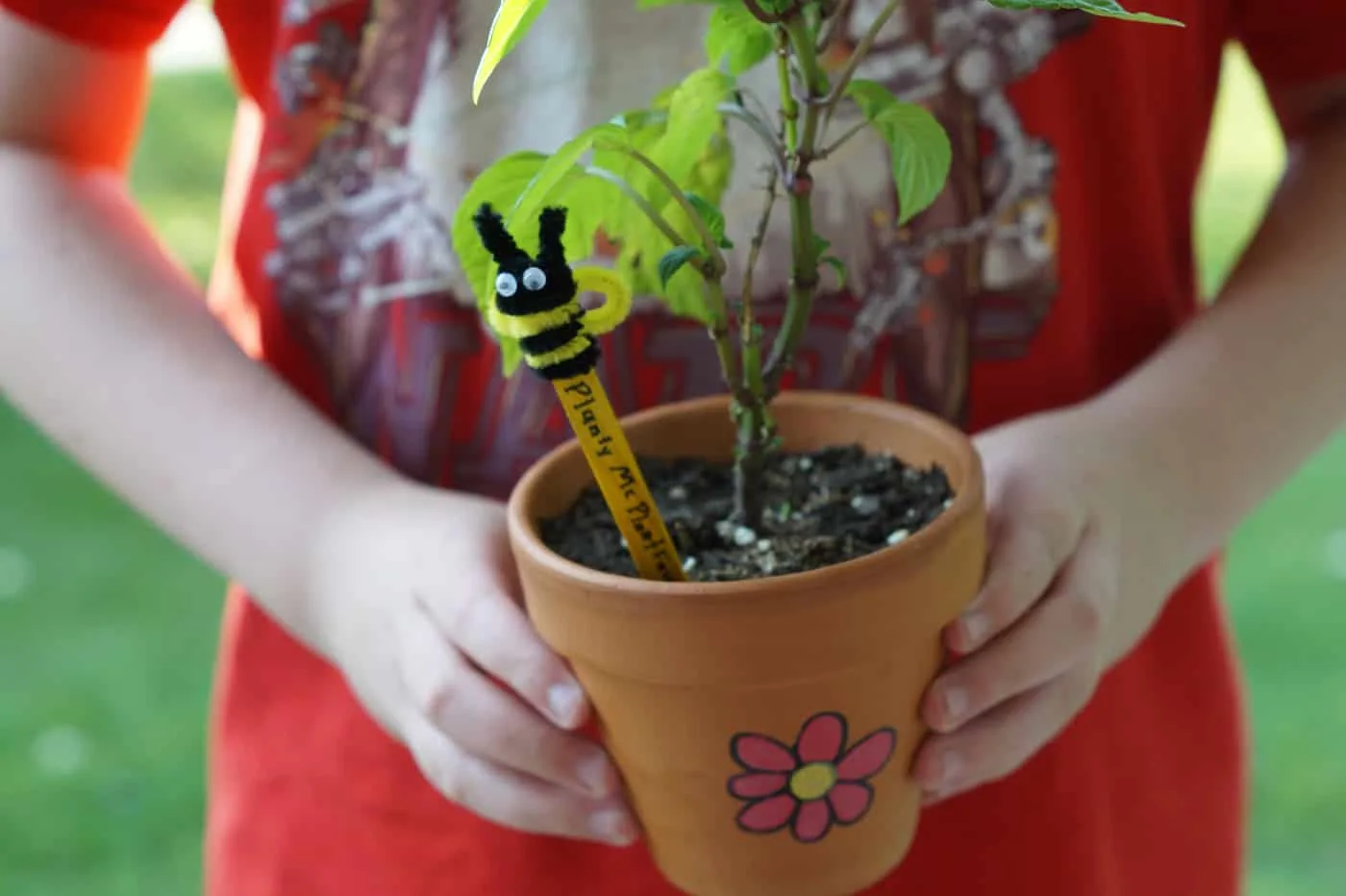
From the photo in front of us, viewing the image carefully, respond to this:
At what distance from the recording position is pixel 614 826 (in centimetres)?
44

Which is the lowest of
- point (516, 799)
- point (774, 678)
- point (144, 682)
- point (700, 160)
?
point (144, 682)

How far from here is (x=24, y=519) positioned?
64.0 inches

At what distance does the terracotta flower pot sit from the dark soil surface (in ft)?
0.04

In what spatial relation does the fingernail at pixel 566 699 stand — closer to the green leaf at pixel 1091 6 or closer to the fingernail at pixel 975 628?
the fingernail at pixel 975 628

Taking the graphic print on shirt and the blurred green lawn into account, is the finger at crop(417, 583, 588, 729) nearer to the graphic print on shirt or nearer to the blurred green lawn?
the graphic print on shirt

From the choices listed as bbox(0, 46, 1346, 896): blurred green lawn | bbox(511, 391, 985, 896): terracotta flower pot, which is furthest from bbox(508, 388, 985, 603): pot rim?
bbox(0, 46, 1346, 896): blurred green lawn

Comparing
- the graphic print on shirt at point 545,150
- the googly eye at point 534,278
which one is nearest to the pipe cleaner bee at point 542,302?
the googly eye at point 534,278

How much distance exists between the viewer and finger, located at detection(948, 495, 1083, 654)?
42cm

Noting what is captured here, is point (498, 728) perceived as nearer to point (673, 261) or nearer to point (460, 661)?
point (460, 661)

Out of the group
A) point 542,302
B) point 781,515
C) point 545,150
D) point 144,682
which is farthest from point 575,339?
point 144,682

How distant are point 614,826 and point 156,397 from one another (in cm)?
27

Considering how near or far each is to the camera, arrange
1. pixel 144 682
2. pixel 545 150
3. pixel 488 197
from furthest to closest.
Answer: pixel 144 682 < pixel 545 150 < pixel 488 197

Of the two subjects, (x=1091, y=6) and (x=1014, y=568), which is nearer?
(x=1091, y=6)

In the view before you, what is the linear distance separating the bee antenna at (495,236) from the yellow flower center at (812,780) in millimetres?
175
